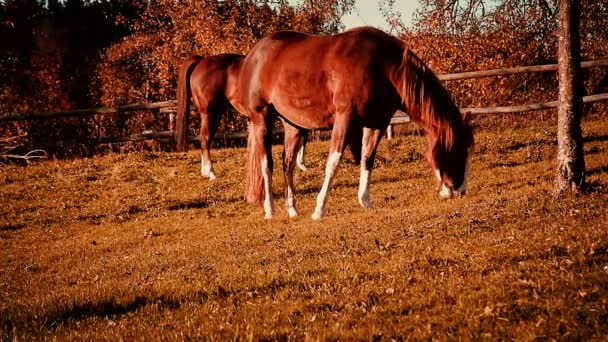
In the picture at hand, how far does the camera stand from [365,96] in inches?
341

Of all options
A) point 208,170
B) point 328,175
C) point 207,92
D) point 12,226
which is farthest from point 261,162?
point 12,226

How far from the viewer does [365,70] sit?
8.67 metres

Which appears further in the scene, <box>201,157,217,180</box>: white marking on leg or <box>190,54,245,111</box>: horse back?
<box>190,54,245,111</box>: horse back

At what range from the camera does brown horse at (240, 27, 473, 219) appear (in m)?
8.73

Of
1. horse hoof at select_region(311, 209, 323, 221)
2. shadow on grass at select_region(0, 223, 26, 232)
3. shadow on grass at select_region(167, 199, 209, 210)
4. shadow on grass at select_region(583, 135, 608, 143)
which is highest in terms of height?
shadow on grass at select_region(583, 135, 608, 143)

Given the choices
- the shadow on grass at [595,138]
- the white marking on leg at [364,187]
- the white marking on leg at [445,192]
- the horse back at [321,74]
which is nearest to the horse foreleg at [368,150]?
the white marking on leg at [364,187]

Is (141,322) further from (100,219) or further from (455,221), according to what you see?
(100,219)

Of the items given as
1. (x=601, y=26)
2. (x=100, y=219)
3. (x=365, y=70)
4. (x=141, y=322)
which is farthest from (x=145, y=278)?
(x=601, y=26)

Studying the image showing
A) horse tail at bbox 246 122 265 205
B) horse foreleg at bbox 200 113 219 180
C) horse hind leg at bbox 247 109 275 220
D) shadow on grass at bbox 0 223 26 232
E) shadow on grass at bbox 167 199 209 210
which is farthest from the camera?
horse foreleg at bbox 200 113 219 180

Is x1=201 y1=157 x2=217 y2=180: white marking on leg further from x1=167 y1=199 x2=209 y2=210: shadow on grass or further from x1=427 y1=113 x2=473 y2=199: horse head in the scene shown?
x1=427 y1=113 x2=473 y2=199: horse head

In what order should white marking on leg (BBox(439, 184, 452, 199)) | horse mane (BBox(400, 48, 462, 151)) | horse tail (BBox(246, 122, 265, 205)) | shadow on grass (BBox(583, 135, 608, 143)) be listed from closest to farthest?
horse mane (BBox(400, 48, 462, 151)) < white marking on leg (BBox(439, 184, 452, 199)) < horse tail (BBox(246, 122, 265, 205)) < shadow on grass (BBox(583, 135, 608, 143))

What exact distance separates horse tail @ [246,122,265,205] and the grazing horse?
4.74 metres

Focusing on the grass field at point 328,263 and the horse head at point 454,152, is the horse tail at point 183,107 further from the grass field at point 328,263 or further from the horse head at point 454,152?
the horse head at point 454,152

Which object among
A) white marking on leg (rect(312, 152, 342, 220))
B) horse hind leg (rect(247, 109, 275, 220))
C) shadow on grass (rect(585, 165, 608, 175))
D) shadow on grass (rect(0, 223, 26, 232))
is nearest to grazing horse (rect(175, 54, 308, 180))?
shadow on grass (rect(0, 223, 26, 232))
